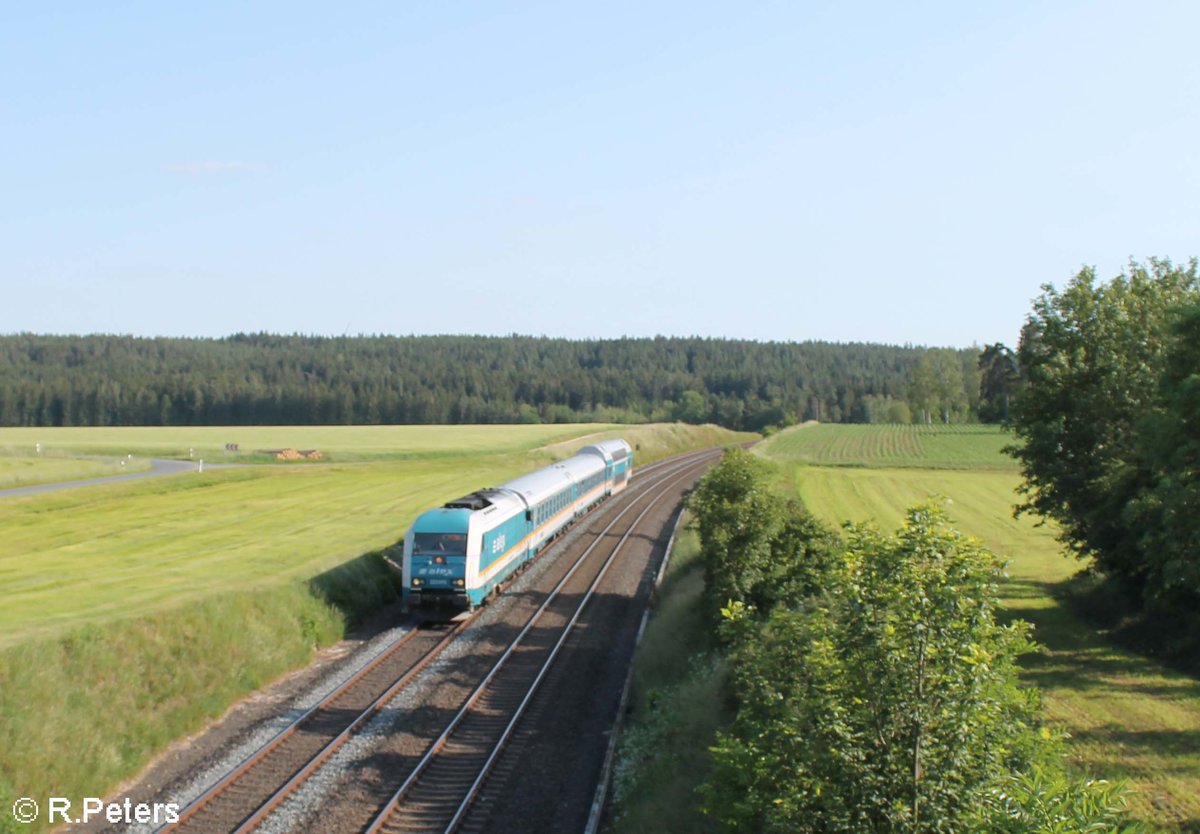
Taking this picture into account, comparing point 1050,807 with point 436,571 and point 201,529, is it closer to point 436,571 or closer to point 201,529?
point 436,571

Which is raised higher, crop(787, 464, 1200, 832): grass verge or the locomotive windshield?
the locomotive windshield

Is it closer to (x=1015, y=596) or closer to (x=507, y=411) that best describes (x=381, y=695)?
(x=1015, y=596)

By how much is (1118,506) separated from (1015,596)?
5395 millimetres

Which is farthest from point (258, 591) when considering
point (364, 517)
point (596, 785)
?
point (364, 517)

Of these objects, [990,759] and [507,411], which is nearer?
[990,759]

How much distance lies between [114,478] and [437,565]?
42.0 metres

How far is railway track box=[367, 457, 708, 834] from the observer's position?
1434 centimetres

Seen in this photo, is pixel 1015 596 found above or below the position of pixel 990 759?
below

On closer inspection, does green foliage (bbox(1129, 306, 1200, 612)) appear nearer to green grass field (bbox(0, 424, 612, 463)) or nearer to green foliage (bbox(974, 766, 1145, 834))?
green foliage (bbox(974, 766, 1145, 834))

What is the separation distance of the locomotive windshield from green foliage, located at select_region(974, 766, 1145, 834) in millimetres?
18547

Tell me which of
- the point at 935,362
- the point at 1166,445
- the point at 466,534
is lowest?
the point at 466,534

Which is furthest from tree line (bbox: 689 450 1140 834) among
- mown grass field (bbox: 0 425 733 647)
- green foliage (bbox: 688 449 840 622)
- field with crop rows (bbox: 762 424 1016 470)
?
field with crop rows (bbox: 762 424 1016 470)

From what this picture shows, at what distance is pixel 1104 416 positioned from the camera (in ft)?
87.8

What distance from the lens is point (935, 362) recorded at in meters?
156
